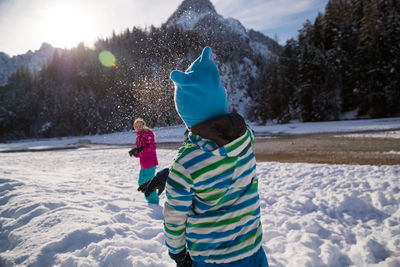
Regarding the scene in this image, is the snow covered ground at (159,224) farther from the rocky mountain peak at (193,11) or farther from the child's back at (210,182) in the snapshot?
the rocky mountain peak at (193,11)

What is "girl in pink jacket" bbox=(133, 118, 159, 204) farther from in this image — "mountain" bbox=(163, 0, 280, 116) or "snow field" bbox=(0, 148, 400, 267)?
"mountain" bbox=(163, 0, 280, 116)

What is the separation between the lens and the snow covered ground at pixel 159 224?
2.44 m

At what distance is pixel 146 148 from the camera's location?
4.36 metres

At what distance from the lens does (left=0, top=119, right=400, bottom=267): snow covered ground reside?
2443 mm

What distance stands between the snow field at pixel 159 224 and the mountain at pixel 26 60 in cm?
15658

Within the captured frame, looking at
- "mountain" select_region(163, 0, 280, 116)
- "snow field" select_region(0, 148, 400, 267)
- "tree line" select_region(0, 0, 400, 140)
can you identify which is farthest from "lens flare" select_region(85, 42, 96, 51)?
"snow field" select_region(0, 148, 400, 267)

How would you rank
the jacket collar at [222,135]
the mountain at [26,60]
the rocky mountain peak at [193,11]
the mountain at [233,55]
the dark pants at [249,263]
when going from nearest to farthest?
the jacket collar at [222,135] < the dark pants at [249,263] < the mountain at [233,55] < the rocky mountain peak at [193,11] < the mountain at [26,60]

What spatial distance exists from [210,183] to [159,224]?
108 inches

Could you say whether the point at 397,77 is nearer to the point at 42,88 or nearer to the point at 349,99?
the point at 349,99

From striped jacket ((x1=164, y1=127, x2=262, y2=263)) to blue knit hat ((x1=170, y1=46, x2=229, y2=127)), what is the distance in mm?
147

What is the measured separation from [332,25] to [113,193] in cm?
4670

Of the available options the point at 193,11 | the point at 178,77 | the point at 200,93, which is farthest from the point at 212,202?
the point at 193,11

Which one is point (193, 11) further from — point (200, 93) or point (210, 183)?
point (210, 183)

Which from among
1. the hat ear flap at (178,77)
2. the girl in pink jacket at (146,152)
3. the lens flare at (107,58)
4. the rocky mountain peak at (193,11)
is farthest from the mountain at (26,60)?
the hat ear flap at (178,77)
